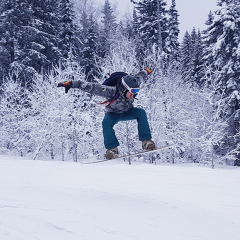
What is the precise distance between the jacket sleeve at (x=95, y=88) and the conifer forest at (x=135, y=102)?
36.0 feet

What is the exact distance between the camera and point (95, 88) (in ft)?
14.5

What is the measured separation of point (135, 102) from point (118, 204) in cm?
1383

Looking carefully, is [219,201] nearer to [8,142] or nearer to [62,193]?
[62,193]

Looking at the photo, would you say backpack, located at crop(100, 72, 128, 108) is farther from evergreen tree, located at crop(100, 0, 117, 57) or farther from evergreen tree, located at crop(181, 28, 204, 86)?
evergreen tree, located at crop(100, 0, 117, 57)

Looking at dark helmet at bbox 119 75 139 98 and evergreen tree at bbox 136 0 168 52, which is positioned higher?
evergreen tree at bbox 136 0 168 52

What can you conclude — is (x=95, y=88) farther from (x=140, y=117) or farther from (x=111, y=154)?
(x=111, y=154)

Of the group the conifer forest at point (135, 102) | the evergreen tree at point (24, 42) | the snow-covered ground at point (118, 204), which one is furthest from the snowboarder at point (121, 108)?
the evergreen tree at point (24, 42)

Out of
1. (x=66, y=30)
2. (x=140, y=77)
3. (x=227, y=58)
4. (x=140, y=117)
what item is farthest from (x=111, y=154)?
(x=66, y=30)

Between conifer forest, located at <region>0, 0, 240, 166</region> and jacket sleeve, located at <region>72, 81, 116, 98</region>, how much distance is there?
11.0 m

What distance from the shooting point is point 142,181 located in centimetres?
643

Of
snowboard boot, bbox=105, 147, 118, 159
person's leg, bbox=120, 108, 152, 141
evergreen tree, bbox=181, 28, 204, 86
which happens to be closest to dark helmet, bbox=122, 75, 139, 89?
person's leg, bbox=120, 108, 152, 141

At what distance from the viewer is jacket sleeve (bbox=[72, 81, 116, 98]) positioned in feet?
14.2

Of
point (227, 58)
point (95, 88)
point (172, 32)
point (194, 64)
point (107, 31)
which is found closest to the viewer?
point (95, 88)

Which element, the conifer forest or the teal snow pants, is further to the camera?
the conifer forest
